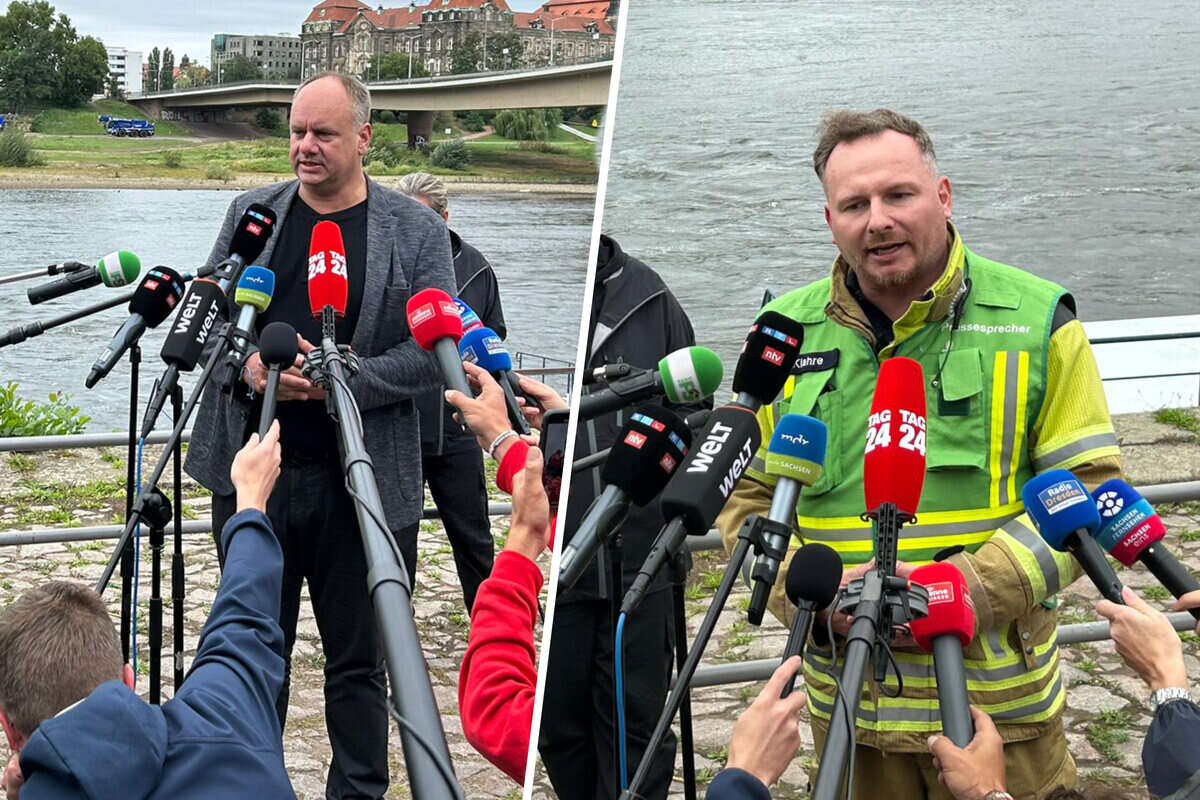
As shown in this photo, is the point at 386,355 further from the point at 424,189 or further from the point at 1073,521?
the point at 1073,521

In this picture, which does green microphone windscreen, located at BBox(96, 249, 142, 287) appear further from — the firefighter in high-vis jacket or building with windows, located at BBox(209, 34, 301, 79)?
the firefighter in high-vis jacket

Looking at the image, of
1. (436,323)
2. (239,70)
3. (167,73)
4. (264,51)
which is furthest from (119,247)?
(436,323)

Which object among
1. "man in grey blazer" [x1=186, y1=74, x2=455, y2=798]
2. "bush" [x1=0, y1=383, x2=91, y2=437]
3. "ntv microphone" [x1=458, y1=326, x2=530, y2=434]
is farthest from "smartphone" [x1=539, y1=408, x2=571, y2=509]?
"bush" [x1=0, y1=383, x2=91, y2=437]

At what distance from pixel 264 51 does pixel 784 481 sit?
12.5 feet

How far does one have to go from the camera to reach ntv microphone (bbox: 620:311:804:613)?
1507 millimetres

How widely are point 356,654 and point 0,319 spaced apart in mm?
5068

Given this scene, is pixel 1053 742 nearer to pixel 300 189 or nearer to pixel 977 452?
pixel 977 452

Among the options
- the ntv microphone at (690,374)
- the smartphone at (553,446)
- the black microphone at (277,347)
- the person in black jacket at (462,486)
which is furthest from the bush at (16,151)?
the ntv microphone at (690,374)

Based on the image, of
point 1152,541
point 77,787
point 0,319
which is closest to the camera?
point 1152,541

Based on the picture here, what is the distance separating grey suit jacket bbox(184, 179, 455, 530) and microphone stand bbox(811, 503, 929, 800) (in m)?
1.83

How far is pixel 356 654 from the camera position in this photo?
3.24 m

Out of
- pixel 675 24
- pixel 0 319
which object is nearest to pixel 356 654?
pixel 675 24

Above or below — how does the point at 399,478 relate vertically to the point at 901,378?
below

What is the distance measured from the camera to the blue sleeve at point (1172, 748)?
1.62 metres
